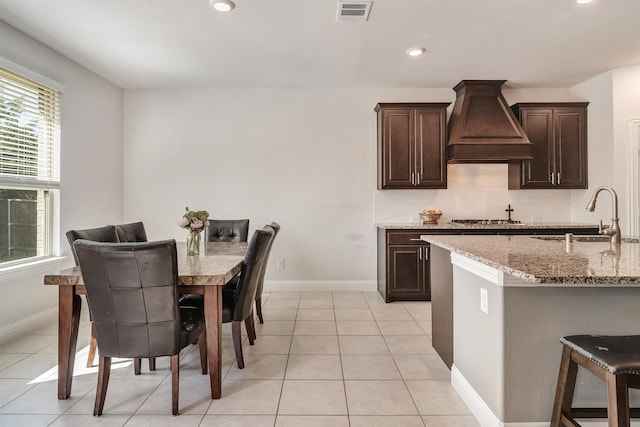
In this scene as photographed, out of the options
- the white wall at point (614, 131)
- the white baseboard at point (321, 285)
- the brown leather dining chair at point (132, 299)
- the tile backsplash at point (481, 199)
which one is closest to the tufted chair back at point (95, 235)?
the brown leather dining chair at point (132, 299)

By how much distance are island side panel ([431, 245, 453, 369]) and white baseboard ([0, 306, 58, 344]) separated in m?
3.57

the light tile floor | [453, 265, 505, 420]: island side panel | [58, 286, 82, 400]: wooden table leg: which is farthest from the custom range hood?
[58, 286, 82, 400]: wooden table leg

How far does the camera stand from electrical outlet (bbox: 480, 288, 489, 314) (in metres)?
1.76

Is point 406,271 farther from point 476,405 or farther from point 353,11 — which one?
point 353,11

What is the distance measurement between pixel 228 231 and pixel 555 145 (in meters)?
4.19

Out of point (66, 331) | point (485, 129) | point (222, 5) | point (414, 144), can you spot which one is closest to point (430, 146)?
point (414, 144)

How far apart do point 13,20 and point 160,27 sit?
1.19 m

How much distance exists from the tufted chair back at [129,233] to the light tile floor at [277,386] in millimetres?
935

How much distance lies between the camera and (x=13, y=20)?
9.57 feet

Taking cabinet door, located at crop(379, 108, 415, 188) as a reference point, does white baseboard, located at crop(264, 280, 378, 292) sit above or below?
below

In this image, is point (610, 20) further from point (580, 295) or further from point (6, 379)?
point (6, 379)

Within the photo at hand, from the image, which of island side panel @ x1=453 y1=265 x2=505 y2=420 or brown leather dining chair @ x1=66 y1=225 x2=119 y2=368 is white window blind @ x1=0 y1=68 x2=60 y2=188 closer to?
brown leather dining chair @ x1=66 y1=225 x2=119 y2=368

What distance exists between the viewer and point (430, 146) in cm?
432

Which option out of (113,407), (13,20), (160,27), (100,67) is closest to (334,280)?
(113,407)
